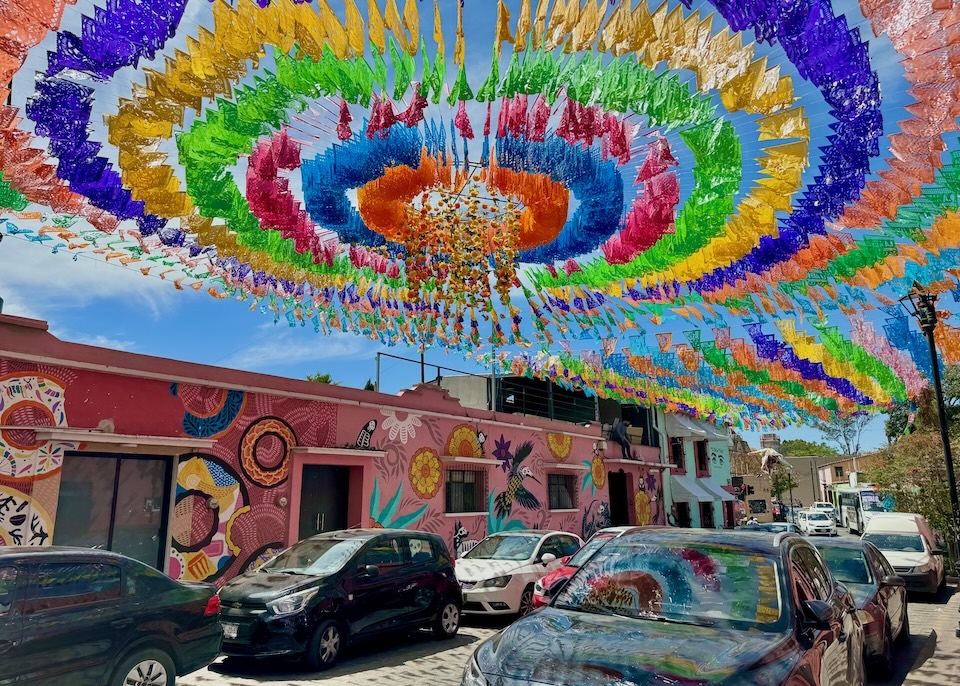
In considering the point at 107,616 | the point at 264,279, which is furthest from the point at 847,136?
the point at 264,279

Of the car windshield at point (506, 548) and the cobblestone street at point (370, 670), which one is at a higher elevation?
the car windshield at point (506, 548)

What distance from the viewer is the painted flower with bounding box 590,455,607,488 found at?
2488cm

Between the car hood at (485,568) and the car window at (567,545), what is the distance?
146cm

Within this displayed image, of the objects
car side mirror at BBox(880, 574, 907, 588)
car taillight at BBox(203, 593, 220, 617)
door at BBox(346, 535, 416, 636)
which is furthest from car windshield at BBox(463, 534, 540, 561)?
car taillight at BBox(203, 593, 220, 617)

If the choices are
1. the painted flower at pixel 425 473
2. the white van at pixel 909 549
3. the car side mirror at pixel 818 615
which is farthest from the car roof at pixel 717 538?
the white van at pixel 909 549

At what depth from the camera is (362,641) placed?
873 cm

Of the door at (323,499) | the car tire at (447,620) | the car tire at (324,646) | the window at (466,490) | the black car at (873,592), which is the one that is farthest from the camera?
the window at (466,490)

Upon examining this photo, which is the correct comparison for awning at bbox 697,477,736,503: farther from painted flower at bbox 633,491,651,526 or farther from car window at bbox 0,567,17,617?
car window at bbox 0,567,17,617

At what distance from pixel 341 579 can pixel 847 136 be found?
8516 mm

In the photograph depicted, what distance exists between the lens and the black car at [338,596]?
7.86 metres

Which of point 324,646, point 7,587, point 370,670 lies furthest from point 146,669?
point 370,670

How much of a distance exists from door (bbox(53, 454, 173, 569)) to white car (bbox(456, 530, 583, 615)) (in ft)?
18.0

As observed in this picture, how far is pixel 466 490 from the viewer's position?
18250 mm

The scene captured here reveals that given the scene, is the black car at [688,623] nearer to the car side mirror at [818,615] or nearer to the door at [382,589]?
the car side mirror at [818,615]
